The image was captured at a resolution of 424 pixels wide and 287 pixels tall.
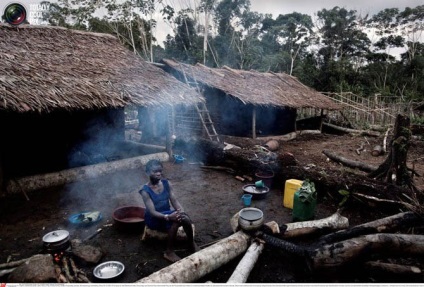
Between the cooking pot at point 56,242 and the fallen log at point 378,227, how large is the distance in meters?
3.48

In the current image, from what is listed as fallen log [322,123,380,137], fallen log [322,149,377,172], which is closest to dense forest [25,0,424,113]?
fallen log [322,123,380,137]

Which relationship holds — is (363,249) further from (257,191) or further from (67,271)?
(67,271)

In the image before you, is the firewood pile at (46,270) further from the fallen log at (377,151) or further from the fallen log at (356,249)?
the fallen log at (377,151)

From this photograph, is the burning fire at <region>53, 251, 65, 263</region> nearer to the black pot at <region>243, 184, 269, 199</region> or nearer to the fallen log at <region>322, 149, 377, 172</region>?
the black pot at <region>243, 184, 269, 199</region>

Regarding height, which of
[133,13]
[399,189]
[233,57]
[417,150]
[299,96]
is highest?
[133,13]

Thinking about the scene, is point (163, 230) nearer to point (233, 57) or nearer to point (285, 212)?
point (285, 212)

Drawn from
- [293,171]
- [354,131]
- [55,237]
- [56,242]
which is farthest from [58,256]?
[354,131]

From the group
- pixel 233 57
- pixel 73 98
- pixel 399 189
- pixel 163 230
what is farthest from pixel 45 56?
pixel 233 57

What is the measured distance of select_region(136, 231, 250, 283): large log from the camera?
3.28 metres

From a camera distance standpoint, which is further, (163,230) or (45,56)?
(45,56)

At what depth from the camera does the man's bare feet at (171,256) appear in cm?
413

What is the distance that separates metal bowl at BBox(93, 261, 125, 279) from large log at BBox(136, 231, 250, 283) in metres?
0.82

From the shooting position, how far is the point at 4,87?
19.6ft

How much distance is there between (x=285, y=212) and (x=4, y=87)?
6.27 meters
